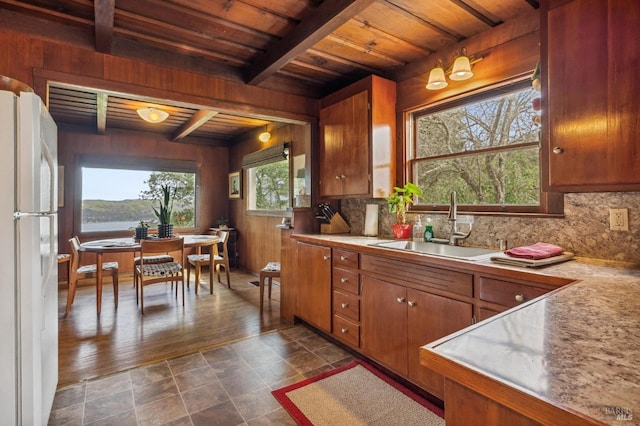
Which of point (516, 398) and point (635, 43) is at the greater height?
point (635, 43)

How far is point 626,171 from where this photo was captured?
131 centimetres

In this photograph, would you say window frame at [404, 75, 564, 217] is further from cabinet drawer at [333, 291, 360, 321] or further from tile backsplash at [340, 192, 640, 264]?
cabinet drawer at [333, 291, 360, 321]

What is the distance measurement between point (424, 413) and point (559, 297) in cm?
112

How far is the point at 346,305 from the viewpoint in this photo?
253cm

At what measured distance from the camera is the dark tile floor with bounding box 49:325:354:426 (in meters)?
1.81

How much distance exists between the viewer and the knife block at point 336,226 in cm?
330

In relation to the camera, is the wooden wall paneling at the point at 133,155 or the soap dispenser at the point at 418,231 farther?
the wooden wall paneling at the point at 133,155

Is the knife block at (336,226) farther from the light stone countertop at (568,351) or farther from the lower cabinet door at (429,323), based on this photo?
the light stone countertop at (568,351)

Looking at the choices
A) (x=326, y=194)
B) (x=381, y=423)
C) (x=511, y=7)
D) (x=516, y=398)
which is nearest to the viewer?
(x=516, y=398)

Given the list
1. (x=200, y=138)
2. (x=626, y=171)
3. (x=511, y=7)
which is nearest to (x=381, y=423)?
(x=626, y=171)

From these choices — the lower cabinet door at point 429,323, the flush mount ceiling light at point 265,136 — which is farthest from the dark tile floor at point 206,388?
the flush mount ceiling light at point 265,136

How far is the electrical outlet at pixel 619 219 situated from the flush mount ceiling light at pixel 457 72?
1.20 meters

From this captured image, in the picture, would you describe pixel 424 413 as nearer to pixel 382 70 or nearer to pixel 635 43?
Result: pixel 635 43

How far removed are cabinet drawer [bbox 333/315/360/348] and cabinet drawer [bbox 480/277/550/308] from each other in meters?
1.06
